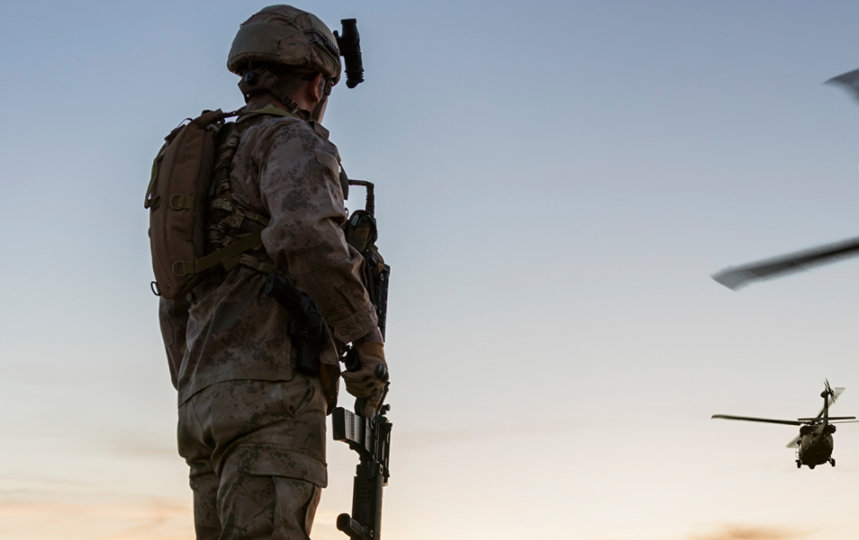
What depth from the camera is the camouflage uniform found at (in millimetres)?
4254

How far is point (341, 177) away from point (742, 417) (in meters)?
48.7

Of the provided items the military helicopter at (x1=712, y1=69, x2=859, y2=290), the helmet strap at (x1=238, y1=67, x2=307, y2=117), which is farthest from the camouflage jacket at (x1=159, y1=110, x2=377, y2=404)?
the military helicopter at (x1=712, y1=69, x2=859, y2=290)

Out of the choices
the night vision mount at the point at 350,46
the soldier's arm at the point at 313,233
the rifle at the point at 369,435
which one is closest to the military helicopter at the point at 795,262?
the soldier's arm at the point at 313,233

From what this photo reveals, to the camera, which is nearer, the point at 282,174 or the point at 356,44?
the point at 282,174

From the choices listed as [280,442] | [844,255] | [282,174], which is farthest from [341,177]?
[844,255]

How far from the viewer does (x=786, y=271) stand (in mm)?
1163

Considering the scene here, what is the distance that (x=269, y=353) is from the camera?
4.40 metres

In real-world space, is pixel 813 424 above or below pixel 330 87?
above

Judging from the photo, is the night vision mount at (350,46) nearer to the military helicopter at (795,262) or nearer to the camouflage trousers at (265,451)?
the camouflage trousers at (265,451)

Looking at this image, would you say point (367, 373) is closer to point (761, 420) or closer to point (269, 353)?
point (269, 353)

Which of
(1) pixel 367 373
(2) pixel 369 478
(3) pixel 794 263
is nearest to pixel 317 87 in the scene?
(1) pixel 367 373

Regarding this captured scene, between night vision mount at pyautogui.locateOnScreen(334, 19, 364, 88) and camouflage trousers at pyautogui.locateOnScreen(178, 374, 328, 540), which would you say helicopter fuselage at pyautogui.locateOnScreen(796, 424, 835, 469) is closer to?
night vision mount at pyautogui.locateOnScreen(334, 19, 364, 88)

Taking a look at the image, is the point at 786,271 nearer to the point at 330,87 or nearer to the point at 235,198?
the point at 235,198

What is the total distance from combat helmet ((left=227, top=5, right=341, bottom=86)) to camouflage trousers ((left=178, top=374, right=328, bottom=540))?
5.12 feet
